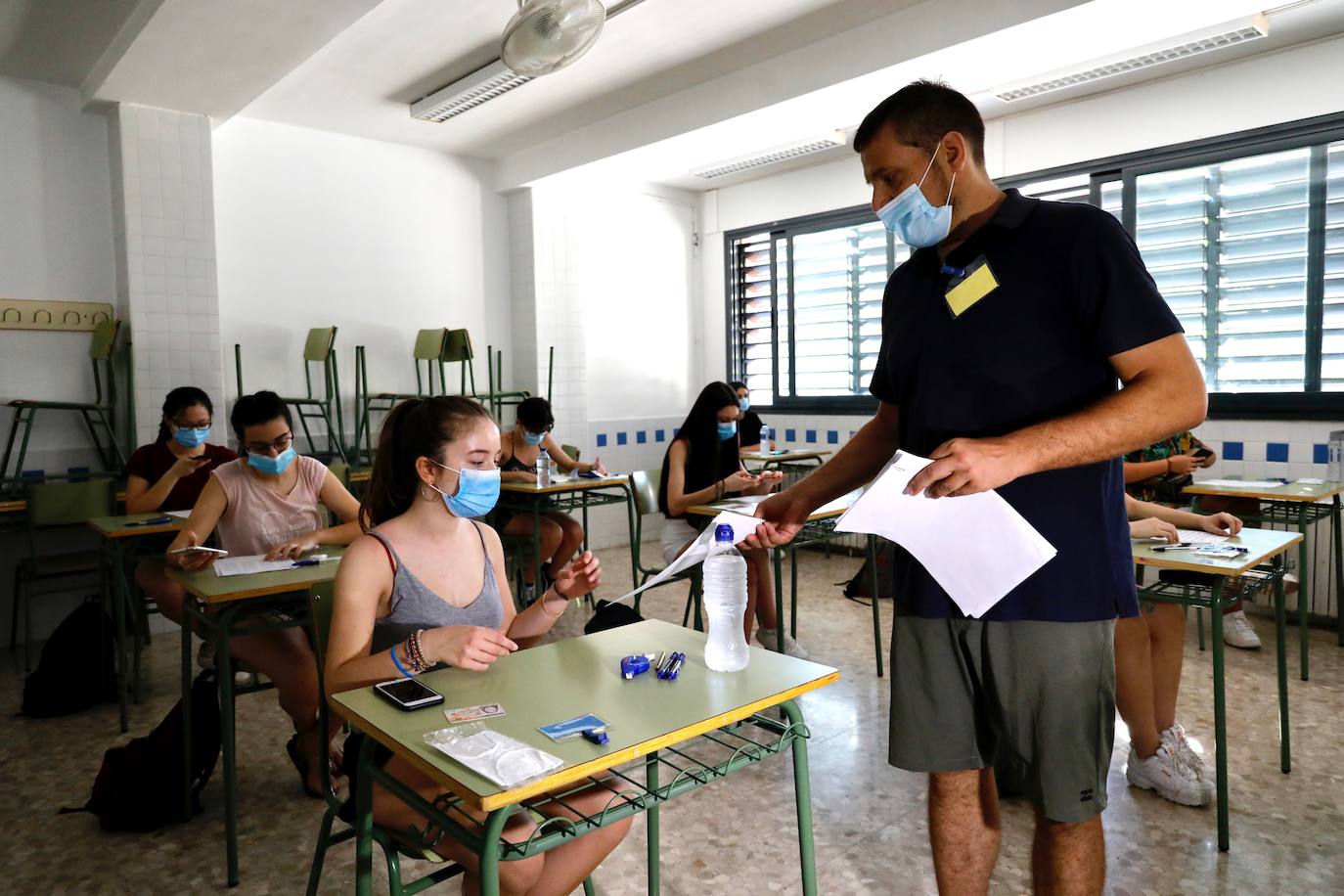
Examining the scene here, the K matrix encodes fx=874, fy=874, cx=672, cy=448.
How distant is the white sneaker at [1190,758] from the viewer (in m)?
2.50

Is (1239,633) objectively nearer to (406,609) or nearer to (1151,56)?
(1151,56)

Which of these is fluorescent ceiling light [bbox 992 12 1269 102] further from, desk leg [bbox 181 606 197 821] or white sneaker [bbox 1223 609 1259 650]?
desk leg [bbox 181 606 197 821]

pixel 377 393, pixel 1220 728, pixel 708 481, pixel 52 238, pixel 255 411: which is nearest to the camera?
pixel 1220 728

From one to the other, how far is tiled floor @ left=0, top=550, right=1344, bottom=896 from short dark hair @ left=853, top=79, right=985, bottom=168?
1.72m

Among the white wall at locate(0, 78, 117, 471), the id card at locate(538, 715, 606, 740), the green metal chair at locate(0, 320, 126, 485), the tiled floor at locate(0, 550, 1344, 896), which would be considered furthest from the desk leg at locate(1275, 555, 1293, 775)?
the white wall at locate(0, 78, 117, 471)

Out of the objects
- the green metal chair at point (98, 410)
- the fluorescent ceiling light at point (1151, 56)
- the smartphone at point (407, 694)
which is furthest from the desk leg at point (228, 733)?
the fluorescent ceiling light at point (1151, 56)

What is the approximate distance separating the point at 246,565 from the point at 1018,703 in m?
2.12

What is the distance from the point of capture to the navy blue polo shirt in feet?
4.25

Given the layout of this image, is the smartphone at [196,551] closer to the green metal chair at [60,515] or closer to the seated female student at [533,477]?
the green metal chair at [60,515]

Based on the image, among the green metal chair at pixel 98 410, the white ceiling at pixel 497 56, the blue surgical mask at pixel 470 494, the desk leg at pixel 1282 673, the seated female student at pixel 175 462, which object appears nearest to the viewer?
the blue surgical mask at pixel 470 494

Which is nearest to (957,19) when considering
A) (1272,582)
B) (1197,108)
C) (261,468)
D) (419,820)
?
(1197,108)

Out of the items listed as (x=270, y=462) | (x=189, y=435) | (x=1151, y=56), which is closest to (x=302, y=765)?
(x=270, y=462)

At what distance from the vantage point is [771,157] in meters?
6.11

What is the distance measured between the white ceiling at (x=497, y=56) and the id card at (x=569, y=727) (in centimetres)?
357
